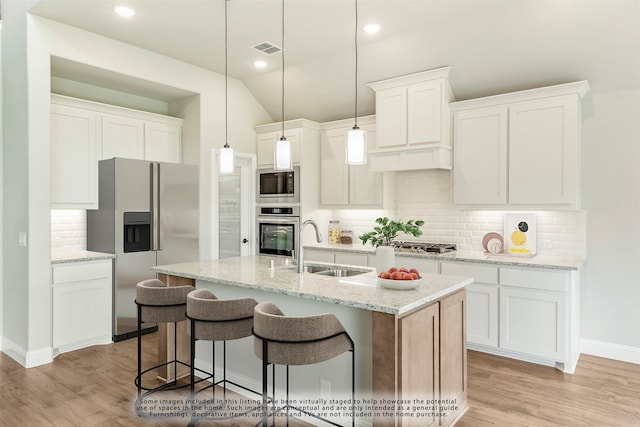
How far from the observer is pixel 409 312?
233 cm

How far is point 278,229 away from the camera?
5.71m

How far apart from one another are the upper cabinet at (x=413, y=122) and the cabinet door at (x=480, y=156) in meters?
0.14

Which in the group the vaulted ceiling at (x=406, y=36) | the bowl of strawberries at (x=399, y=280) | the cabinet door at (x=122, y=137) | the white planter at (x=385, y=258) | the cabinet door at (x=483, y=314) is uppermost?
the vaulted ceiling at (x=406, y=36)

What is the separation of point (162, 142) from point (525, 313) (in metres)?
4.46

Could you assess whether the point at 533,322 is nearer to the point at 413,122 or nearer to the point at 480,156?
the point at 480,156

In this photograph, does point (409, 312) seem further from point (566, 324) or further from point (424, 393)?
point (566, 324)

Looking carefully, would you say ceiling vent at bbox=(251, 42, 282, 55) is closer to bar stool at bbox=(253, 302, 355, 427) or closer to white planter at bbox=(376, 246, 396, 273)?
white planter at bbox=(376, 246, 396, 273)

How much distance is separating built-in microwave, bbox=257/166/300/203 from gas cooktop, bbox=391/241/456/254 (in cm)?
151

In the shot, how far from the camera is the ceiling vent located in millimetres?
4559

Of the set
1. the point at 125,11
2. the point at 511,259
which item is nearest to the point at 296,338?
the point at 511,259

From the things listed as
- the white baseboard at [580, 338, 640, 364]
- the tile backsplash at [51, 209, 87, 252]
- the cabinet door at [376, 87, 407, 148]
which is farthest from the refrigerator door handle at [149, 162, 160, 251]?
the white baseboard at [580, 338, 640, 364]

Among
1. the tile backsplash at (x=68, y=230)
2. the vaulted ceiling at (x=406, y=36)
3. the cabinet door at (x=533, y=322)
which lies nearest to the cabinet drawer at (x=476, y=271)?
the cabinet door at (x=533, y=322)

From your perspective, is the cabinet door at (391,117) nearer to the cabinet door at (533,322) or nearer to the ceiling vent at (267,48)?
the ceiling vent at (267,48)

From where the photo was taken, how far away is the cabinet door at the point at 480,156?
14.1 ft
